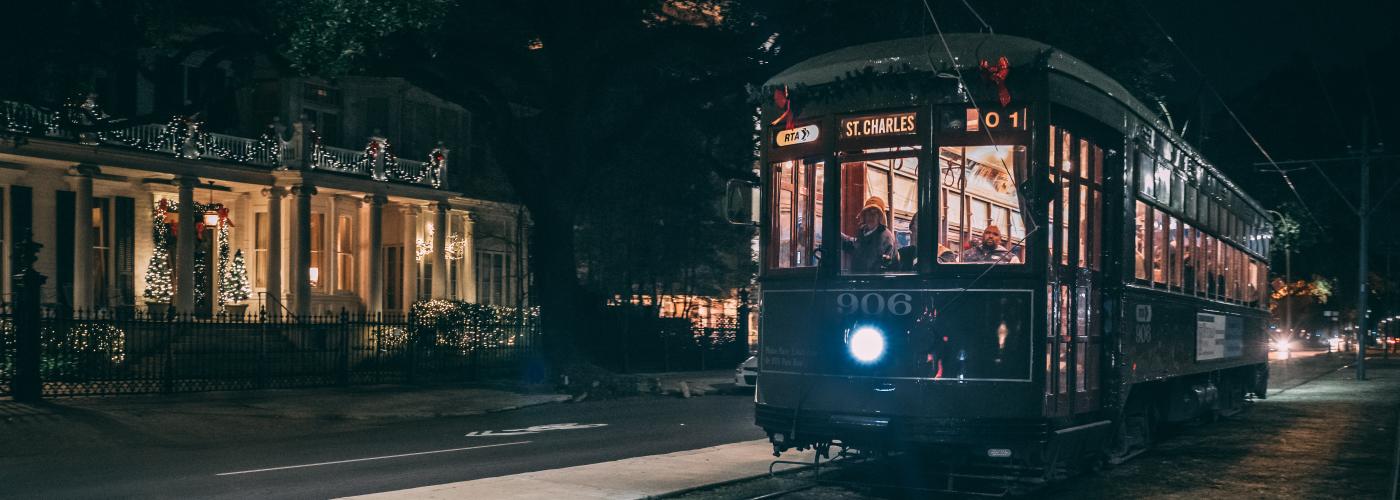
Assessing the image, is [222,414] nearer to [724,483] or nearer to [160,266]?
[724,483]

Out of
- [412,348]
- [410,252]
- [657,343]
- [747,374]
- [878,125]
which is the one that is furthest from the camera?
[410,252]

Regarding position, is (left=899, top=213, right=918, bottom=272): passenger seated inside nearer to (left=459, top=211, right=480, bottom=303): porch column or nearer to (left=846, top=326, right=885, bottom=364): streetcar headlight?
(left=846, top=326, right=885, bottom=364): streetcar headlight

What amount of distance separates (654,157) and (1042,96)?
23468 mm

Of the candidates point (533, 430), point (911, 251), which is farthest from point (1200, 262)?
point (533, 430)

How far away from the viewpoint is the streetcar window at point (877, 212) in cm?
1010

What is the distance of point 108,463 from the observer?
44.1 ft

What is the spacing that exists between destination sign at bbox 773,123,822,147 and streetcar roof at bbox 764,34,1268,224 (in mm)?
379

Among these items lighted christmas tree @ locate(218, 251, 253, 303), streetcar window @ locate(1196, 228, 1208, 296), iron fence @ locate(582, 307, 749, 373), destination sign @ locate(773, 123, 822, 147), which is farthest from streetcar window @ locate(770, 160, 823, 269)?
lighted christmas tree @ locate(218, 251, 253, 303)

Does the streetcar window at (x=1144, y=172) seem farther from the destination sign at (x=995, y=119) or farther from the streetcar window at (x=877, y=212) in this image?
the streetcar window at (x=877, y=212)

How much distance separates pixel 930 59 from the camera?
10008 millimetres

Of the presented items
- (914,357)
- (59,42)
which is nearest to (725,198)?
(914,357)

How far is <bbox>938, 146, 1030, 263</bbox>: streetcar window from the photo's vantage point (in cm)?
991

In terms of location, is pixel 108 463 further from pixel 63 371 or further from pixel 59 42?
pixel 63 371

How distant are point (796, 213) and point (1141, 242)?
3.48m
